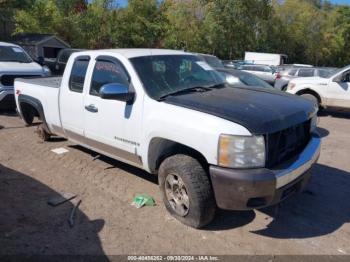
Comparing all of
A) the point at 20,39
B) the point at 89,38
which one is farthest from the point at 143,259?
the point at 89,38

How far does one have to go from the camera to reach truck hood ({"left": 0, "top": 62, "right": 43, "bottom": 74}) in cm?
981

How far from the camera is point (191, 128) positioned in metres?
3.90

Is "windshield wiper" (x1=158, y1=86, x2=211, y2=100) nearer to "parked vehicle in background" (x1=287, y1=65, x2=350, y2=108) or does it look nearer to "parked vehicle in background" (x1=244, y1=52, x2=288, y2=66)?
"parked vehicle in background" (x1=287, y1=65, x2=350, y2=108)

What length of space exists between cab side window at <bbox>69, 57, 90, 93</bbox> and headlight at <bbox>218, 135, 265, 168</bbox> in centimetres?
262

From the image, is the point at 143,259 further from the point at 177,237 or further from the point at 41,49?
the point at 41,49

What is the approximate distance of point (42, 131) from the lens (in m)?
7.43

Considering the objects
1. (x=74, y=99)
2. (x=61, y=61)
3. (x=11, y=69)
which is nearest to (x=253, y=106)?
(x=74, y=99)

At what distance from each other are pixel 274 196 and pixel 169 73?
79.2 inches

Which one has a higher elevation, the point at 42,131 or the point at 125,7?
the point at 125,7

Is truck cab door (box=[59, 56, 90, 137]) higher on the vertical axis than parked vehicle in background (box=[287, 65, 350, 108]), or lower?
higher

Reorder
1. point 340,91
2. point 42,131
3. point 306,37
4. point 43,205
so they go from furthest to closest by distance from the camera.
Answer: point 306,37
point 340,91
point 42,131
point 43,205

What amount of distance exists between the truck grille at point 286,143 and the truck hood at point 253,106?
0.32ft

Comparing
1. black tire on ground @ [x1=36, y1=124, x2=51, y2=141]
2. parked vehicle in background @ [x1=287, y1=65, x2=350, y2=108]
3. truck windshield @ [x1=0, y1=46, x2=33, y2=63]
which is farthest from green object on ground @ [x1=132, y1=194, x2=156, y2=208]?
parked vehicle in background @ [x1=287, y1=65, x2=350, y2=108]

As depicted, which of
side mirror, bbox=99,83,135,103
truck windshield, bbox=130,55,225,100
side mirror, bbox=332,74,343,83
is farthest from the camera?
side mirror, bbox=332,74,343,83
